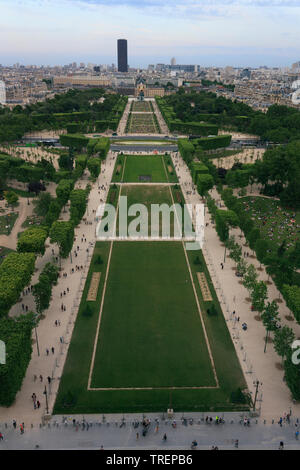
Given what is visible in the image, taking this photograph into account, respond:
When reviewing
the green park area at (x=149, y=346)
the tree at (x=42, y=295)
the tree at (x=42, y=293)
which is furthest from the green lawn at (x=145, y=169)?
the tree at (x=42, y=295)

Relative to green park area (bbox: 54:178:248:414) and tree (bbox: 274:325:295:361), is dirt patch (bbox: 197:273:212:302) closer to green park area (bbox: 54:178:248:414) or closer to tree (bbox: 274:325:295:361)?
green park area (bbox: 54:178:248:414)

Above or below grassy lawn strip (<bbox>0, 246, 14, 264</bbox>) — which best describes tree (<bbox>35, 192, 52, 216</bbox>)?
above

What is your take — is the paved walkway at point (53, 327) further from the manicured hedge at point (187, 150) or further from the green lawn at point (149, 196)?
the manicured hedge at point (187, 150)

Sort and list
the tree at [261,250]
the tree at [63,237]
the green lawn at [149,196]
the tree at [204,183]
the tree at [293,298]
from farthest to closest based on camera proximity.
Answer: the tree at [204,183], the green lawn at [149,196], the tree at [63,237], the tree at [261,250], the tree at [293,298]

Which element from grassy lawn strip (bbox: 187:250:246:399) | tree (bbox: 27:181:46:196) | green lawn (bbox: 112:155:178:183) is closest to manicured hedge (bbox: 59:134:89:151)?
green lawn (bbox: 112:155:178:183)

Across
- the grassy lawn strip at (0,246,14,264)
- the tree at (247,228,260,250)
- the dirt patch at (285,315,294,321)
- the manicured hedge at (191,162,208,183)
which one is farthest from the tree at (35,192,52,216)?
the dirt patch at (285,315,294,321)

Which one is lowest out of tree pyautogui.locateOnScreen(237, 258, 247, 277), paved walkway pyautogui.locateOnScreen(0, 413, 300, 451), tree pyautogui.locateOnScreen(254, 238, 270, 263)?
paved walkway pyautogui.locateOnScreen(0, 413, 300, 451)

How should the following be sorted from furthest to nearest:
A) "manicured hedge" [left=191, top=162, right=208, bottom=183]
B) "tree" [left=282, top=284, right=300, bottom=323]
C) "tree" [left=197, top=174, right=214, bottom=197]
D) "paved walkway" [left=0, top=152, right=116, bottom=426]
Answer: "manicured hedge" [left=191, top=162, right=208, bottom=183] < "tree" [left=197, top=174, right=214, bottom=197] < "tree" [left=282, top=284, right=300, bottom=323] < "paved walkway" [left=0, top=152, right=116, bottom=426]

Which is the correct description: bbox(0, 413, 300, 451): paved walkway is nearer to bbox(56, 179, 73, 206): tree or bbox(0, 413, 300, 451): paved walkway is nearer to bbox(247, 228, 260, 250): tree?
bbox(247, 228, 260, 250): tree

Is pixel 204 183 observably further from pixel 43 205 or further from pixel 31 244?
pixel 31 244

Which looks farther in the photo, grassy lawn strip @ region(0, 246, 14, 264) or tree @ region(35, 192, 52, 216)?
tree @ region(35, 192, 52, 216)

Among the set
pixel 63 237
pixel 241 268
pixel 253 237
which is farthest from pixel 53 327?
pixel 253 237

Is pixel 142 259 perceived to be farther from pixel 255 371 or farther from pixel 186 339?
pixel 255 371

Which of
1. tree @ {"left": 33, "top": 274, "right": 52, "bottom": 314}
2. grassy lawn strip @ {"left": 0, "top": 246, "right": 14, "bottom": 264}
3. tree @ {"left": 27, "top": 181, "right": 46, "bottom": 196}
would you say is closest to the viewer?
tree @ {"left": 33, "top": 274, "right": 52, "bottom": 314}
